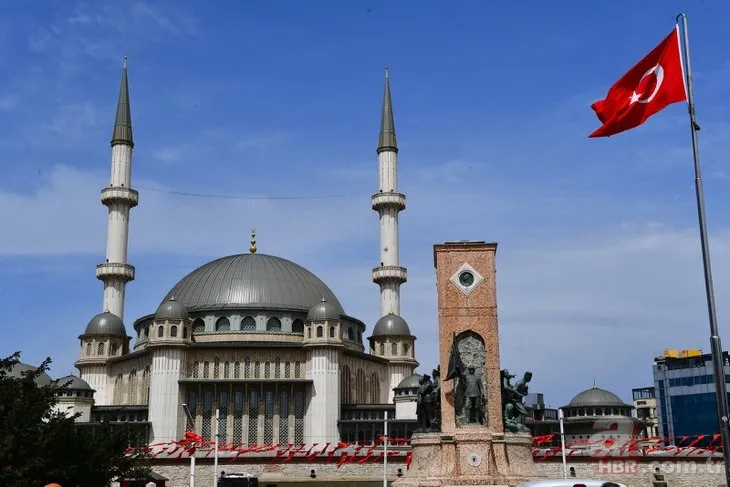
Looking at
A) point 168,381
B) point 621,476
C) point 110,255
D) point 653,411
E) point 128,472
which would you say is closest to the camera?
point 128,472

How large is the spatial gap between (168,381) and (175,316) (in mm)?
4881

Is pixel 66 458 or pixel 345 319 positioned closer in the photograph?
pixel 66 458

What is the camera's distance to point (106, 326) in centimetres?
7388

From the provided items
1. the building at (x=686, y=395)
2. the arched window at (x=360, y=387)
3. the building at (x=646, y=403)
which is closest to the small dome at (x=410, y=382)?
the arched window at (x=360, y=387)

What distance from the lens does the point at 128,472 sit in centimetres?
3369

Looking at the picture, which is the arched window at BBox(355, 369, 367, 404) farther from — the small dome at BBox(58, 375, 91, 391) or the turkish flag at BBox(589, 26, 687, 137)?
the turkish flag at BBox(589, 26, 687, 137)

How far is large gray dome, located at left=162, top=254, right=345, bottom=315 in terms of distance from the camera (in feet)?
245

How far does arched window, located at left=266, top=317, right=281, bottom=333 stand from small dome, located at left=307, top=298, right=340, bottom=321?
462 cm

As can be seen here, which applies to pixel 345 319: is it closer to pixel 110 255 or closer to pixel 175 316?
pixel 175 316

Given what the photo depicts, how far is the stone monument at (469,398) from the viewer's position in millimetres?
27609

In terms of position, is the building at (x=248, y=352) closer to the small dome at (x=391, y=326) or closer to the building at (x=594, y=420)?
the small dome at (x=391, y=326)

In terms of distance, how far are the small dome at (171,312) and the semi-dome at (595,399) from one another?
32.4m

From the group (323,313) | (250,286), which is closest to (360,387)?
(323,313)

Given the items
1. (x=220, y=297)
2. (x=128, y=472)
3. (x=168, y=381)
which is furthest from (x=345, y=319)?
(x=128, y=472)
